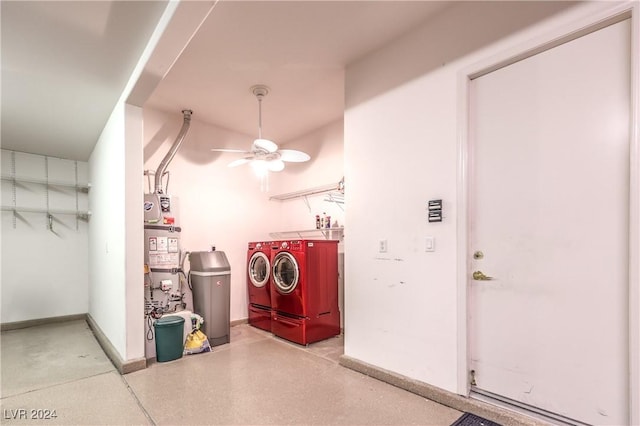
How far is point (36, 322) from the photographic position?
4.67 metres

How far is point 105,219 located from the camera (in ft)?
12.4

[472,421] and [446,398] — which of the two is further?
[446,398]

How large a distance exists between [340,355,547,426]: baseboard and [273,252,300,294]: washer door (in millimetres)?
1157

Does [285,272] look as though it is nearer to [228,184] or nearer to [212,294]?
[212,294]

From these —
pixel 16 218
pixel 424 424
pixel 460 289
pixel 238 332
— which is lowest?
pixel 238 332

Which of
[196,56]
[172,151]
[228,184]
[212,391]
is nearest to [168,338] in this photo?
[212,391]

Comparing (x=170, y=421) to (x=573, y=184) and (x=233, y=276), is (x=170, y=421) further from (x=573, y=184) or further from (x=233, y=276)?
(x=573, y=184)

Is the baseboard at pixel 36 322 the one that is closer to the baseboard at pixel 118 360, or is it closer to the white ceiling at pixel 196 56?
the baseboard at pixel 118 360

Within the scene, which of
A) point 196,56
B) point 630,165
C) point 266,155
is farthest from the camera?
point 266,155

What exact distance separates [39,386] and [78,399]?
535 mm

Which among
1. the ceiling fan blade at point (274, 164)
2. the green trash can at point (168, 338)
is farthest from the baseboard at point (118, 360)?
the ceiling fan blade at point (274, 164)

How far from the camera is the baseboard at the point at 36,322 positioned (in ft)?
14.6

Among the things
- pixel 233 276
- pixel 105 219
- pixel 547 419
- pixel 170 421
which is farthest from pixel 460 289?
pixel 105 219

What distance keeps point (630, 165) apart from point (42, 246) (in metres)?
6.54
